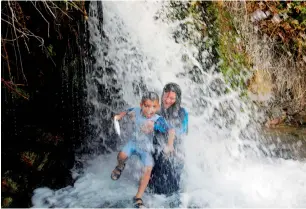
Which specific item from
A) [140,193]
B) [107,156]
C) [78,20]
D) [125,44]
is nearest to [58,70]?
[78,20]

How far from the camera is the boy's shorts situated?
3.64 metres

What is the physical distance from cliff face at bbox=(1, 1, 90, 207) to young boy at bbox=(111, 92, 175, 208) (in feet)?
3.12

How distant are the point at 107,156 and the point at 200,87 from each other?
1894 millimetres

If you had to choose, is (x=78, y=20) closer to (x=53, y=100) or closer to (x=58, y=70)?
(x=58, y=70)

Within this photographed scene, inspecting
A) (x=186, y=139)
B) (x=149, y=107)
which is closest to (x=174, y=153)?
(x=149, y=107)

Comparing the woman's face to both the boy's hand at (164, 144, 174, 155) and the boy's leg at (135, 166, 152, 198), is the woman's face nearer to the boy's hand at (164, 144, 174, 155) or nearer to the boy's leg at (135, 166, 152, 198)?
the boy's hand at (164, 144, 174, 155)

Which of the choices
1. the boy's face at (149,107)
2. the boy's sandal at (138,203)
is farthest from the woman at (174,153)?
the boy's sandal at (138,203)

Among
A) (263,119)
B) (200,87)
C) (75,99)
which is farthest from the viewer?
(263,119)

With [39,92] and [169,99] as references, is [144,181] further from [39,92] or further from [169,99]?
[39,92]

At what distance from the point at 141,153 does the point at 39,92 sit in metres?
1.55

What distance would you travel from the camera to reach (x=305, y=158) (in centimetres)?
504

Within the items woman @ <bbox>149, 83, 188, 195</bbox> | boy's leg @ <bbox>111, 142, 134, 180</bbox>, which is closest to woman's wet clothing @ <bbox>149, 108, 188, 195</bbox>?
woman @ <bbox>149, 83, 188, 195</bbox>

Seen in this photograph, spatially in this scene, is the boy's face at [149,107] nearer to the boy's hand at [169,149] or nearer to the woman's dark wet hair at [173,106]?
the woman's dark wet hair at [173,106]

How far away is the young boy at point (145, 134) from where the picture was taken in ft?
11.8
